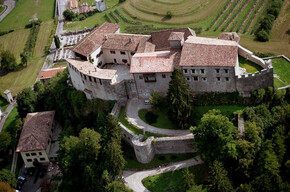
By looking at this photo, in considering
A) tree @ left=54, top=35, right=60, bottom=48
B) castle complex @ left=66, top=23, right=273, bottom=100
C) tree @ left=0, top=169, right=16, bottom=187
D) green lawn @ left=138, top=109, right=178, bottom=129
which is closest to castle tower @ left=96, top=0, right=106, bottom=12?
tree @ left=54, top=35, right=60, bottom=48

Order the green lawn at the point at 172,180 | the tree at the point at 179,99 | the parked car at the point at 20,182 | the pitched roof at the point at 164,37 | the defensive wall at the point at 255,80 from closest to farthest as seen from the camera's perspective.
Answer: the green lawn at the point at 172,180 → the defensive wall at the point at 255,80 → the tree at the point at 179,99 → the pitched roof at the point at 164,37 → the parked car at the point at 20,182

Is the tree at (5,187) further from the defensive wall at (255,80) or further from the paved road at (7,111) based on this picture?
the defensive wall at (255,80)

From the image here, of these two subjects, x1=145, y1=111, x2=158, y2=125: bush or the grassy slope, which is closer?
x1=145, y1=111, x2=158, y2=125: bush

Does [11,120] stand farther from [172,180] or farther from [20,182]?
[172,180]

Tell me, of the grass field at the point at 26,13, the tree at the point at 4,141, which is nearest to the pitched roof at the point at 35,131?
the tree at the point at 4,141

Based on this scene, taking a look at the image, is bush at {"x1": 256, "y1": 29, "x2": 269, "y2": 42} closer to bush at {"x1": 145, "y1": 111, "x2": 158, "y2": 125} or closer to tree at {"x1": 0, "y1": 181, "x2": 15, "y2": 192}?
bush at {"x1": 145, "y1": 111, "x2": 158, "y2": 125}
